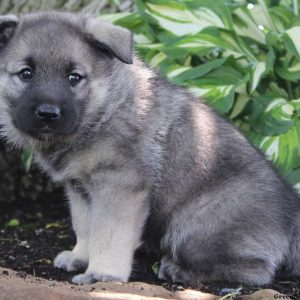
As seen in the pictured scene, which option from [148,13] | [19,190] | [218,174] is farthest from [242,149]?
[19,190]

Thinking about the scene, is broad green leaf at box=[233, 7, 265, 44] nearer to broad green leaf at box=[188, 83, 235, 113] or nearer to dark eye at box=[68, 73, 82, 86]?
broad green leaf at box=[188, 83, 235, 113]

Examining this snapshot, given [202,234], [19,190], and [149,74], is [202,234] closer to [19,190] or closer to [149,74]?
[149,74]

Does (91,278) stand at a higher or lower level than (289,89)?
lower

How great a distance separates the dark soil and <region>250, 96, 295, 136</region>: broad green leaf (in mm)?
1242

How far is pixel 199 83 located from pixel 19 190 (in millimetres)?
2448

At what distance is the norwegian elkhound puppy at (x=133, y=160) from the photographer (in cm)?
441

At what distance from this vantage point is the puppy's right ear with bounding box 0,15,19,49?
15.0 feet

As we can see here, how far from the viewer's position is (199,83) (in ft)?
19.4

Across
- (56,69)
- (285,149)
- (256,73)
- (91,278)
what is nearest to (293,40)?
(256,73)

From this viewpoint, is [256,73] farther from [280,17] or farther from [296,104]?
[280,17]

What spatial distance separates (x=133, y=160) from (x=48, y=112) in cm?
58

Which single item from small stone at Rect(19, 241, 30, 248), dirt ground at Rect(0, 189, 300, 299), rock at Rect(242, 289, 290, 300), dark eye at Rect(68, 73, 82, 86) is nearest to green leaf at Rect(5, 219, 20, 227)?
dirt ground at Rect(0, 189, 300, 299)

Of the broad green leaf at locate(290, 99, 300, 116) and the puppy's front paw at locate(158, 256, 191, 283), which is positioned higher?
the broad green leaf at locate(290, 99, 300, 116)

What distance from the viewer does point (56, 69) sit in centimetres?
437
